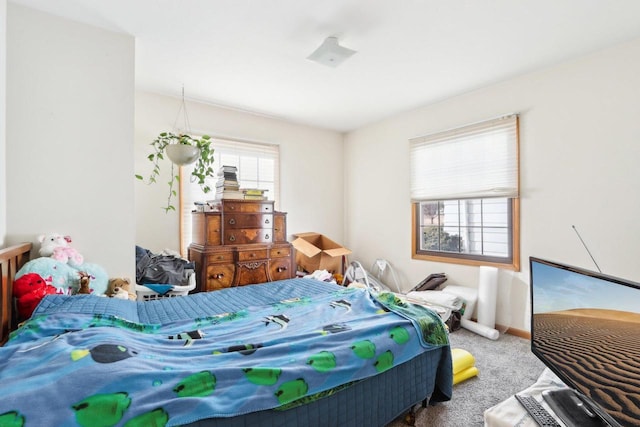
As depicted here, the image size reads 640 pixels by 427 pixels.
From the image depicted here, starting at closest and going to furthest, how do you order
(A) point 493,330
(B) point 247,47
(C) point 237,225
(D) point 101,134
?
(D) point 101,134 → (B) point 247,47 → (A) point 493,330 → (C) point 237,225

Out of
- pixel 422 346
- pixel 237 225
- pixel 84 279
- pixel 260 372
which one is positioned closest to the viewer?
pixel 260 372

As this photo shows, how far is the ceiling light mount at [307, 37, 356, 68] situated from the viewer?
217 cm

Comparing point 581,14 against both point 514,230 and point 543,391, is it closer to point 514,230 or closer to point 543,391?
point 514,230

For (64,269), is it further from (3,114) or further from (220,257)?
(220,257)

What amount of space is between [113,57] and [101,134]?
577mm

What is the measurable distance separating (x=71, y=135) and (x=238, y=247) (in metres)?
1.60

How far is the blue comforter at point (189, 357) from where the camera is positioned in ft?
2.67

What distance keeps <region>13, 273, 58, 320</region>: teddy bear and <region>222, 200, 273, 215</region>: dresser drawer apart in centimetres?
156

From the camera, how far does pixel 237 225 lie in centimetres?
309

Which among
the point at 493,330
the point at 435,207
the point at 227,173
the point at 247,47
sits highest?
the point at 247,47

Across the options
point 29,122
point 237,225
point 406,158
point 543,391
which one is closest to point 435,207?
point 406,158

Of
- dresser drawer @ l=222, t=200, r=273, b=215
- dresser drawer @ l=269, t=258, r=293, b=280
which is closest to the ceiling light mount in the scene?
dresser drawer @ l=222, t=200, r=273, b=215

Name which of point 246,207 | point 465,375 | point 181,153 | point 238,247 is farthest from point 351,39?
point 465,375

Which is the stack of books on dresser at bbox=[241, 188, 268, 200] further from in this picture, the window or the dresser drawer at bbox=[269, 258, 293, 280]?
the window
